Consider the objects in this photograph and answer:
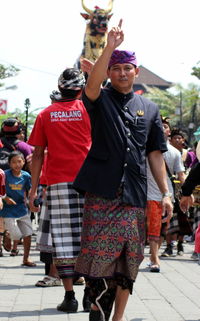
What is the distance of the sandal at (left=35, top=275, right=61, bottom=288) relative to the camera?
8.92m

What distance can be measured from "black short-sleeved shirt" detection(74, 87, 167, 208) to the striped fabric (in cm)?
153

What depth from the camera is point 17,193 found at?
12.0 metres

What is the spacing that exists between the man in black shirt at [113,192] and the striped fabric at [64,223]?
4.73 feet

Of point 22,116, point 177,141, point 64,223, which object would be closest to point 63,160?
point 64,223

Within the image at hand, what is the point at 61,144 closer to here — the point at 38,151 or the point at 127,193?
the point at 38,151

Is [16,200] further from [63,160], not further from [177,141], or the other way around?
[63,160]

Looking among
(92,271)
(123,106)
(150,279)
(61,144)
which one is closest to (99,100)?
(123,106)

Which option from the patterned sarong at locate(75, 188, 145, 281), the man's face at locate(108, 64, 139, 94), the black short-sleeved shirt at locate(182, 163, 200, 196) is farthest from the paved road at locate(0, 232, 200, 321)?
the man's face at locate(108, 64, 139, 94)

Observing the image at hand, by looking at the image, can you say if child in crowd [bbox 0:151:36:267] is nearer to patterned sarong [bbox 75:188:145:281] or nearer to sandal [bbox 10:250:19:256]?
sandal [bbox 10:250:19:256]

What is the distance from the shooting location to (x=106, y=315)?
6.09 m

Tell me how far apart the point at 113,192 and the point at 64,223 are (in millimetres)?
1809

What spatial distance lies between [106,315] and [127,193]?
2.68ft

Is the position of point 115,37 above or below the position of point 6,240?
above

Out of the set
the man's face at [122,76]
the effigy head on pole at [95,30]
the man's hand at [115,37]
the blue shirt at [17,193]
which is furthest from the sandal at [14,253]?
the effigy head on pole at [95,30]
